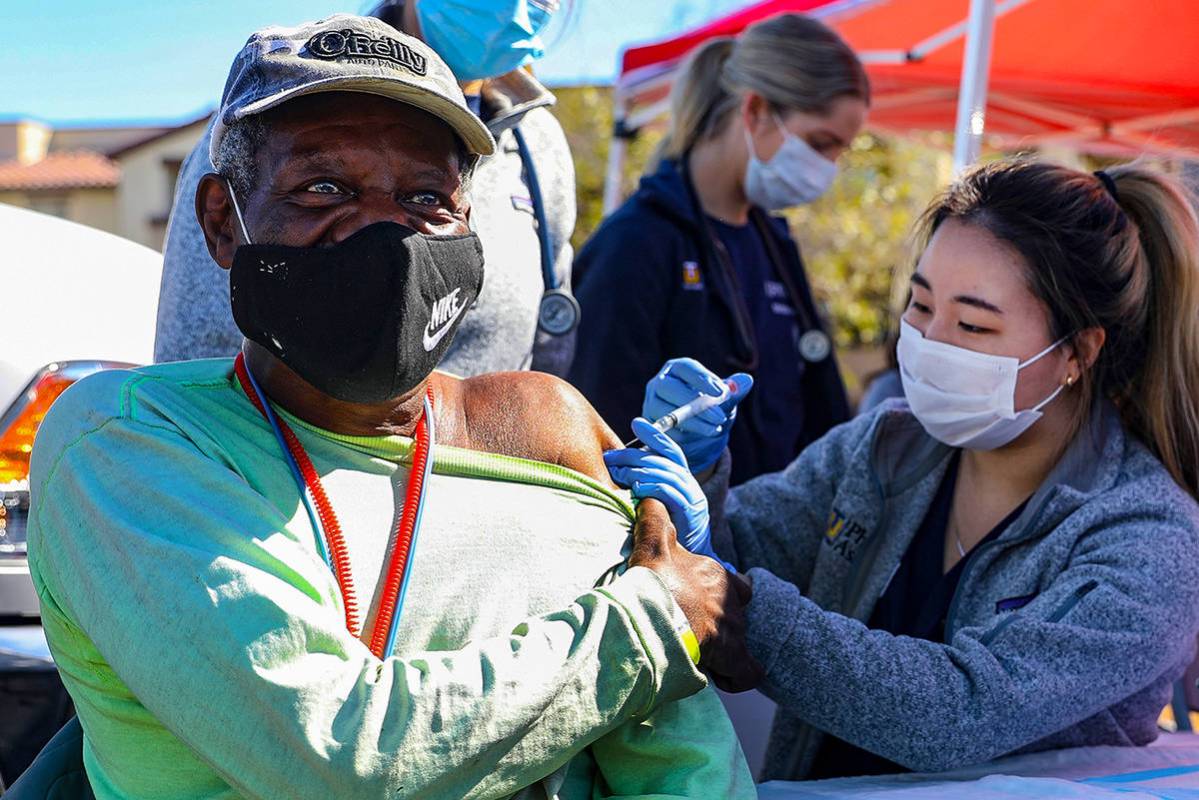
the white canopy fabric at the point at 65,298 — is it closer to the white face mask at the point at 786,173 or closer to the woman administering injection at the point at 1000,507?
the woman administering injection at the point at 1000,507

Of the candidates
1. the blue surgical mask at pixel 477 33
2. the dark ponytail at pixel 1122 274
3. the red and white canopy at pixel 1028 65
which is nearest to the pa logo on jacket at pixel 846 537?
the dark ponytail at pixel 1122 274

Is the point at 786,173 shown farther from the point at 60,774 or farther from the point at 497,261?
the point at 60,774

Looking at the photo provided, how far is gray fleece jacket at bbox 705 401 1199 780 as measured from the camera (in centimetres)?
193

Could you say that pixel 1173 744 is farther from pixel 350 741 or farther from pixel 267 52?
pixel 267 52

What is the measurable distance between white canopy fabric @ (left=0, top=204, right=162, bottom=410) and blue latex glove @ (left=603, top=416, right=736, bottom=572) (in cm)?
102

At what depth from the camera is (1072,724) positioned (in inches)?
81.0

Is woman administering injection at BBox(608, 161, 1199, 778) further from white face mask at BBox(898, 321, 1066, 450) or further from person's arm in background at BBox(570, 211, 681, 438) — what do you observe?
person's arm in background at BBox(570, 211, 681, 438)

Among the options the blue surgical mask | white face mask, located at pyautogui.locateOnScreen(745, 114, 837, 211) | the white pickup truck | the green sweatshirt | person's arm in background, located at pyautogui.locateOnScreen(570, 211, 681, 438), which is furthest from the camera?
white face mask, located at pyautogui.locateOnScreen(745, 114, 837, 211)

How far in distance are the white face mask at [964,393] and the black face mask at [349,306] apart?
47.5 inches

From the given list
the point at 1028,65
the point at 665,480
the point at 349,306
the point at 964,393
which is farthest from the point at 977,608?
the point at 1028,65

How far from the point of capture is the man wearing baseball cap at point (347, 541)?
1271 millimetres

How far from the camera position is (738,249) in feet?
12.2

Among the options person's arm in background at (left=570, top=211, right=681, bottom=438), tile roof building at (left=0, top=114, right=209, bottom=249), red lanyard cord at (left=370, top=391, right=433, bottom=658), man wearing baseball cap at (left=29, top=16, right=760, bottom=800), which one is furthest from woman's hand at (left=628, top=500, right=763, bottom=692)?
tile roof building at (left=0, top=114, right=209, bottom=249)

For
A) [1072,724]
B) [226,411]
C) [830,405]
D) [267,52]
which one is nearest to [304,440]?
[226,411]
